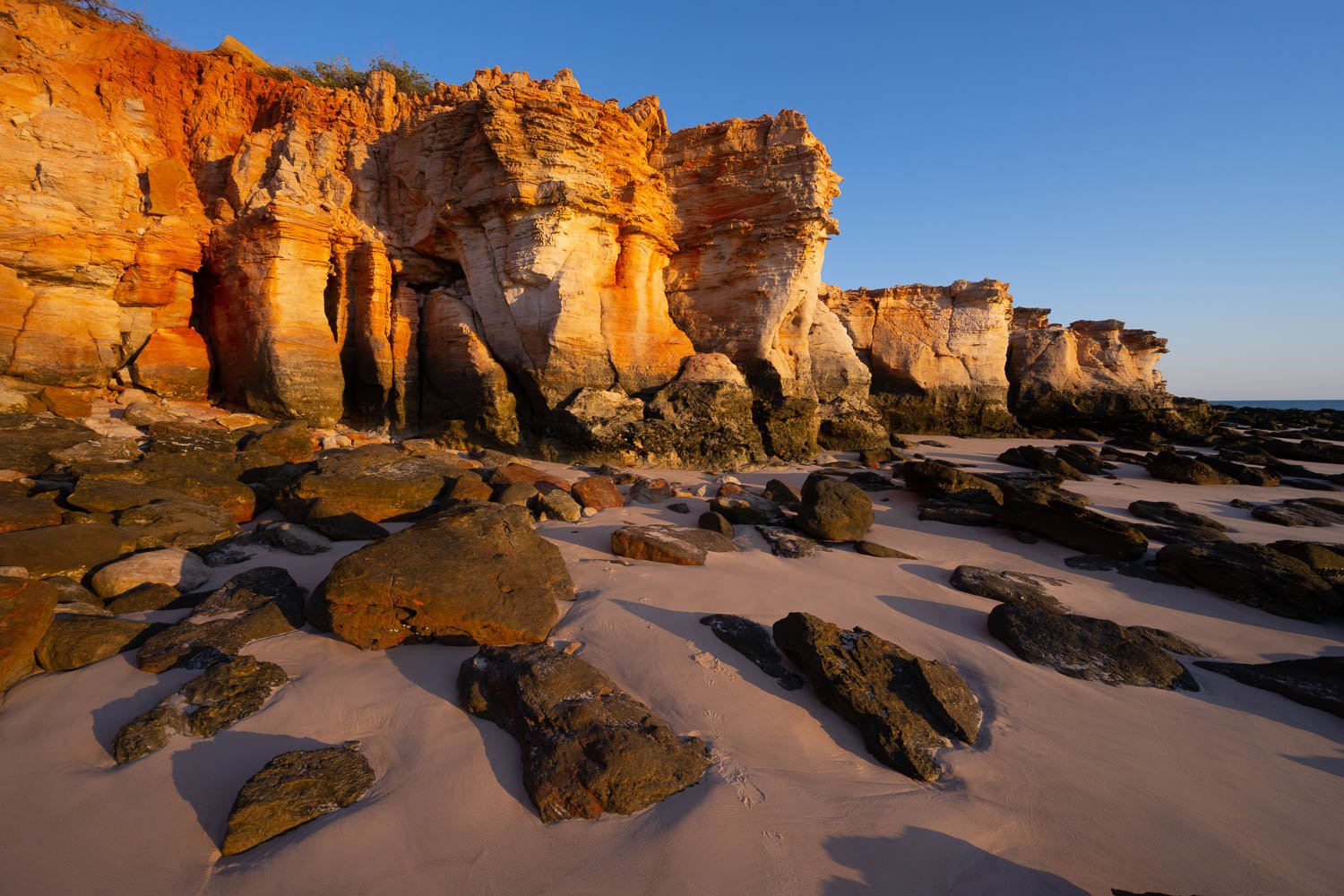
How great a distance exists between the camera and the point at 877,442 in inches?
512

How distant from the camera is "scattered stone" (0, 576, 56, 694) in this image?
269 centimetres

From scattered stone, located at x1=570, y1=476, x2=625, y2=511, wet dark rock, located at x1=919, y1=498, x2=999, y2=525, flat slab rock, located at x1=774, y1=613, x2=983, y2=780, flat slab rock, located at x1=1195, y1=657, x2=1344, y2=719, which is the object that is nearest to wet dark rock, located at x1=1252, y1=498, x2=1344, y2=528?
wet dark rock, located at x1=919, y1=498, x2=999, y2=525

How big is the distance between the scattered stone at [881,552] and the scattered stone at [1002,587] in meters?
0.60

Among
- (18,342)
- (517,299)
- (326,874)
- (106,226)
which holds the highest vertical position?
(106,226)

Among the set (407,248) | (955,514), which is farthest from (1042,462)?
(407,248)

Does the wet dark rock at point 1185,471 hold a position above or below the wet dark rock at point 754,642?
above

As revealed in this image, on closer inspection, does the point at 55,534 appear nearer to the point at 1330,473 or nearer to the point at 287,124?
the point at 287,124

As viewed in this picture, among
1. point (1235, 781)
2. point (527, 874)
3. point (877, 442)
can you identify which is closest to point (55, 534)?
point (527, 874)

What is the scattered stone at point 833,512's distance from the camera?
547 cm

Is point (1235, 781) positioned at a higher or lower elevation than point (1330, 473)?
lower

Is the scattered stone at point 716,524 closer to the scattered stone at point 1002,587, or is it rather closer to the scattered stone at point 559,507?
the scattered stone at point 559,507

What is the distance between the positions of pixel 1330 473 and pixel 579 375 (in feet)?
55.3

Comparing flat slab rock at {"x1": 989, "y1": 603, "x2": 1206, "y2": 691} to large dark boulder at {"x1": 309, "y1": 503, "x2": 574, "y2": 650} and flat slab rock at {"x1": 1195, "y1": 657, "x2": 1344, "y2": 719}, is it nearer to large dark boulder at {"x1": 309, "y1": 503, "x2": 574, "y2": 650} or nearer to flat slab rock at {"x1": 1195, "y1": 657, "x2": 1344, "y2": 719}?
flat slab rock at {"x1": 1195, "y1": 657, "x2": 1344, "y2": 719}

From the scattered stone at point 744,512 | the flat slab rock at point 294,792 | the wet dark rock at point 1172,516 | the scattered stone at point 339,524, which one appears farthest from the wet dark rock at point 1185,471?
the scattered stone at point 339,524
